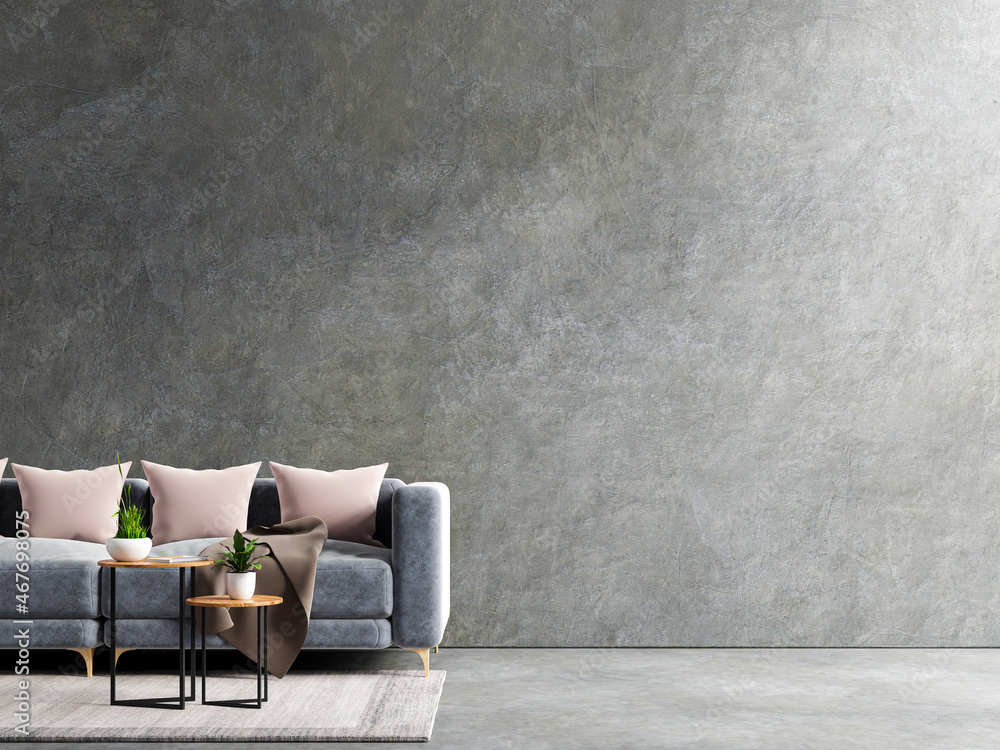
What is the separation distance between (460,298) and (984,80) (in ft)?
9.01

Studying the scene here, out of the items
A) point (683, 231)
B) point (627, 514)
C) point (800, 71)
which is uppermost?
point (800, 71)

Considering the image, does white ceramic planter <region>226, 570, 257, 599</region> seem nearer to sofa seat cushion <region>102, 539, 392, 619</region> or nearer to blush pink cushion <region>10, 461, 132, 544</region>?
sofa seat cushion <region>102, 539, 392, 619</region>

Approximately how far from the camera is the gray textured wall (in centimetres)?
475

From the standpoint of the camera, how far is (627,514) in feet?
15.6

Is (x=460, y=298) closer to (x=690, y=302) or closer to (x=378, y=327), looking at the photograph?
(x=378, y=327)

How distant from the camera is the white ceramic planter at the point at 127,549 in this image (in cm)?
328

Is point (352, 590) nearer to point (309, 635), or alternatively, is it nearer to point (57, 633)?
point (309, 635)

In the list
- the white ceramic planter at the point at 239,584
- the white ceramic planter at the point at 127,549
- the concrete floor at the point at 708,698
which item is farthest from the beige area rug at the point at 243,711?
the white ceramic planter at the point at 127,549

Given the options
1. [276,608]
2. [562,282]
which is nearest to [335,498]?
[276,608]

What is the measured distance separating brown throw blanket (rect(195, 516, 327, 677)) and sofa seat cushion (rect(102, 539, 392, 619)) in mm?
64

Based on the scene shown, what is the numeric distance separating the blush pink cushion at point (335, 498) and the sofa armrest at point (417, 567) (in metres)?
0.48

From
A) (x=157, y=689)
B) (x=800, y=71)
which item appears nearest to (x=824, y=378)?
(x=800, y=71)

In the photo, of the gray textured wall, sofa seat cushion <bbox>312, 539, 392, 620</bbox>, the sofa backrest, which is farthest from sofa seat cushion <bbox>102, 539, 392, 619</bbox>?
the gray textured wall

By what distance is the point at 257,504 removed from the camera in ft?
14.8
